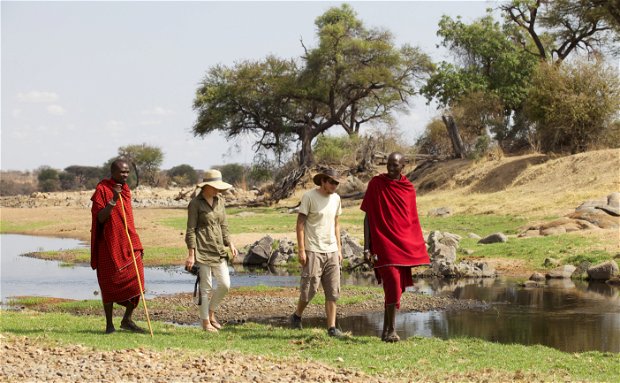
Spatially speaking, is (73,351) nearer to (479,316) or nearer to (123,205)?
(123,205)

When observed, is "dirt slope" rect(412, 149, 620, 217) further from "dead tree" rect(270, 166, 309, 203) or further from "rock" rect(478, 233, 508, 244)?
"dead tree" rect(270, 166, 309, 203)

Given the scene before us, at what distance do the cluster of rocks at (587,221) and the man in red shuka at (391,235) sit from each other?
623 inches

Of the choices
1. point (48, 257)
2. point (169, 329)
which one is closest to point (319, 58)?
point (48, 257)

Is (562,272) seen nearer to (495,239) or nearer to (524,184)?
(495,239)

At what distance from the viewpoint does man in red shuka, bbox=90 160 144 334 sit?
1063 cm

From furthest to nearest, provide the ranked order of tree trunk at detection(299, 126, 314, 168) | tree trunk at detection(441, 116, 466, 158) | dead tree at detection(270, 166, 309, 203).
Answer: tree trunk at detection(299, 126, 314, 168)
dead tree at detection(270, 166, 309, 203)
tree trunk at detection(441, 116, 466, 158)

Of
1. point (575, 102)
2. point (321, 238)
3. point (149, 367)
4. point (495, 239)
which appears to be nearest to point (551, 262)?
point (495, 239)

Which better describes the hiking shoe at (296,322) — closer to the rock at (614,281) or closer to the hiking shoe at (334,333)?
the hiking shoe at (334,333)

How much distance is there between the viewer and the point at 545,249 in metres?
23.3

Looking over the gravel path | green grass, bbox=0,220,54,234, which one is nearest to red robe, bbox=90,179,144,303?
the gravel path

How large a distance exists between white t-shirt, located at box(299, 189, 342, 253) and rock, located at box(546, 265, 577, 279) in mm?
11009

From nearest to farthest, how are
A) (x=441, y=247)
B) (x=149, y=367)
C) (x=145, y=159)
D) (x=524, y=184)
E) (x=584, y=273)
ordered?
1. (x=149, y=367)
2. (x=584, y=273)
3. (x=441, y=247)
4. (x=524, y=184)
5. (x=145, y=159)

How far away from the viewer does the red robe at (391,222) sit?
1062 cm

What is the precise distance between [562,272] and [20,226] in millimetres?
29214
